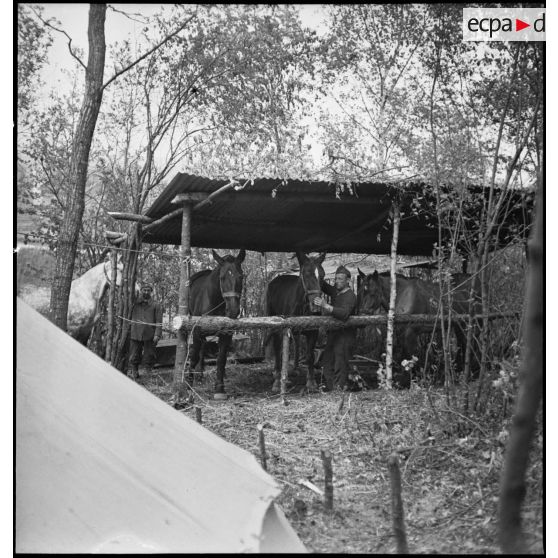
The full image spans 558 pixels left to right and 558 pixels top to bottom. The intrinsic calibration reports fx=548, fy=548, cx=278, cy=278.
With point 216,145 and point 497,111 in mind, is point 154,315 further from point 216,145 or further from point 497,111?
point 497,111

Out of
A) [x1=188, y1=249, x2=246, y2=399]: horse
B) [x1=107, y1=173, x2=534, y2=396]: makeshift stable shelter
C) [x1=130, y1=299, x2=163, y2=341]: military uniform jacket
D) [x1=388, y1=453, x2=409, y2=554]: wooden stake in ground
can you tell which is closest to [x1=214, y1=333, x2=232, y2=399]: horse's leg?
[x1=188, y1=249, x2=246, y2=399]: horse

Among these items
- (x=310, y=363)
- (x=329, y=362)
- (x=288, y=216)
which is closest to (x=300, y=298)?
(x=310, y=363)

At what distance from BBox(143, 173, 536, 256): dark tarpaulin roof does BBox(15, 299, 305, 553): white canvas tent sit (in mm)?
4440

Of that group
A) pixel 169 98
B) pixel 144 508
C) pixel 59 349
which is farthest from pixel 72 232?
pixel 169 98

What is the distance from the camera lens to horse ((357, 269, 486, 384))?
10.4 metres

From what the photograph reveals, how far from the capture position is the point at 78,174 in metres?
6.26

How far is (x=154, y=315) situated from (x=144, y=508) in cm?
977

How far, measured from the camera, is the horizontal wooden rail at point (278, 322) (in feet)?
27.8

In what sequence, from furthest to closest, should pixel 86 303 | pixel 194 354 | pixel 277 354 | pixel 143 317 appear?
pixel 143 317 < pixel 86 303 < pixel 277 354 < pixel 194 354

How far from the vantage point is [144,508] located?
10.3 feet

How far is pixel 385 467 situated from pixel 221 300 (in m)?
5.75

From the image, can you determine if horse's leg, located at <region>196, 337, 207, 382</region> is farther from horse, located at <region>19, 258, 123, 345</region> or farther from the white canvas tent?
the white canvas tent

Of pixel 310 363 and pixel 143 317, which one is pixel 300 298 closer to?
pixel 310 363

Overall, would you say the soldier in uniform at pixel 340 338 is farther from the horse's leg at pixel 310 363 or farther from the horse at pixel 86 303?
the horse at pixel 86 303
